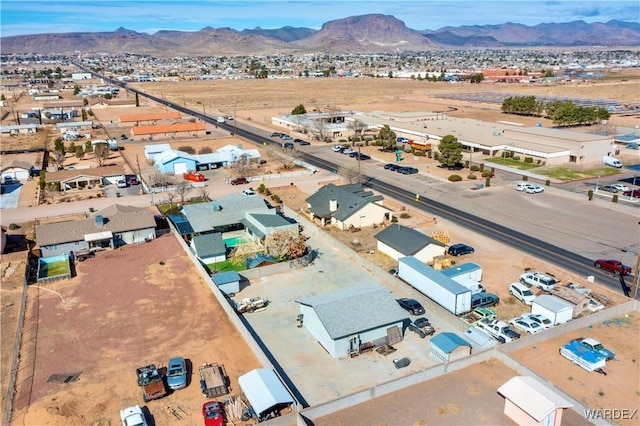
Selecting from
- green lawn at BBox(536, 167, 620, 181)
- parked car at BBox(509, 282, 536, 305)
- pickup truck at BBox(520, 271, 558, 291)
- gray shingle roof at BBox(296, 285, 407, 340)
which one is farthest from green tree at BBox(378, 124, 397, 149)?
gray shingle roof at BBox(296, 285, 407, 340)

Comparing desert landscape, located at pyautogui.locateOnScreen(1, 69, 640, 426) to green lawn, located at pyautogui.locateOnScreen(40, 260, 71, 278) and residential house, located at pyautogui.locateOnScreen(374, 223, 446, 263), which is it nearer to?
green lawn, located at pyautogui.locateOnScreen(40, 260, 71, 278)

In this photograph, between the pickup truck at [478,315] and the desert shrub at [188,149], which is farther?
the desert shrub at [188,149]

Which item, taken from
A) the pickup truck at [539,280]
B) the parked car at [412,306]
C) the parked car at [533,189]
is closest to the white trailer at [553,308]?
the pickup truck at [539,280]

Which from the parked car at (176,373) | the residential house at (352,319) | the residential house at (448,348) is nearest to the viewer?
the parked car at (176,373)

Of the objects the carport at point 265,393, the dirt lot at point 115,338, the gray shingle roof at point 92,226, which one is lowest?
the dirt lot at point 115,338

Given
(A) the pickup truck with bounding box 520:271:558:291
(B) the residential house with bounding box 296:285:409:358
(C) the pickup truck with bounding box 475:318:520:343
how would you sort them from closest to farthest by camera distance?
1. (B) the residential house with bounding box 296:285:409:358
2. (C) the pickup truck with bounding box 475:318:520:343
3. (A) the pickup truck with bounding box 520:271:558:291

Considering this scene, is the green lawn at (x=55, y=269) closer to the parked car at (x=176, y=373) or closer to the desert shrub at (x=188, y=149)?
the parked car at (x=176, y=373)
